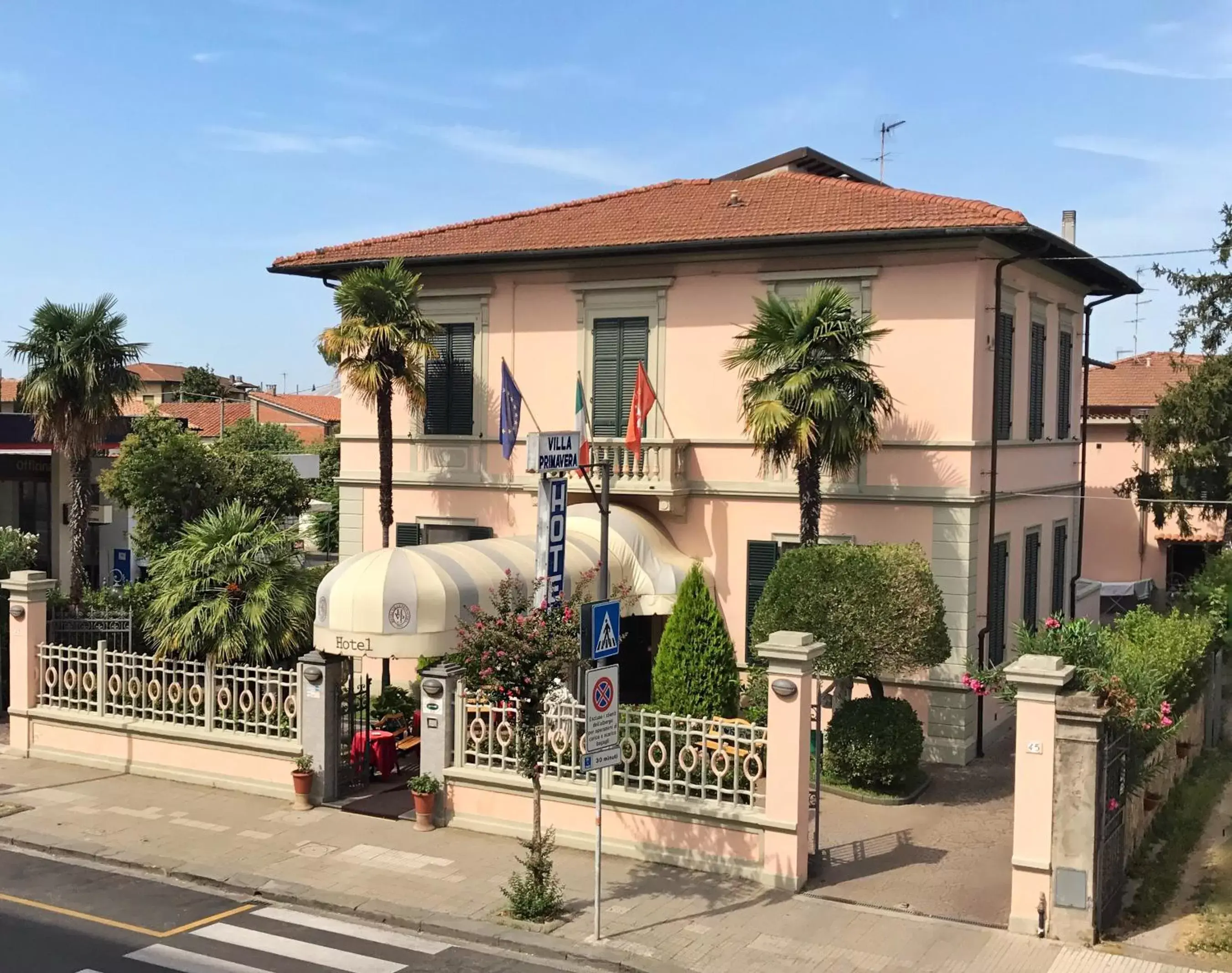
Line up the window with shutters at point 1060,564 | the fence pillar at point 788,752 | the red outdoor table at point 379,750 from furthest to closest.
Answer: the window with shutters at point 1060,564 < the red outdoor table at point 379,750 < the fence pillar at point 788,752

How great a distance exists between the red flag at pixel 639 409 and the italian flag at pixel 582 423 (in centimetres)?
72

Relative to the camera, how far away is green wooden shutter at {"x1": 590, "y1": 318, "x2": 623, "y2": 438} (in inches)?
831

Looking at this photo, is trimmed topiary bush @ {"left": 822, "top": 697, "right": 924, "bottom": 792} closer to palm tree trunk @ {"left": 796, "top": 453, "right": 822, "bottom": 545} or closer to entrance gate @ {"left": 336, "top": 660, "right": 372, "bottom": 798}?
palm tree trunk @ {"left": 796, "top": 453, "right": 822, "bottom": 545}

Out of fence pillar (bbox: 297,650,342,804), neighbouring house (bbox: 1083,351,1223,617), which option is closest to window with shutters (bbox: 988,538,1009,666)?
fence pillar (bbox: 297,650,342,804)

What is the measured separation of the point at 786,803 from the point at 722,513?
8606 mm

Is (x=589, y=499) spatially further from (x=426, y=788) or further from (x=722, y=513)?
(x=426, y=788)

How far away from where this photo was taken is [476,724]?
14281 millimetres

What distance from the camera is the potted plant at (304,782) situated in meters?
15.0

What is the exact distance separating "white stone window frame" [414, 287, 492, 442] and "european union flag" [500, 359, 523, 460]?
2.13m

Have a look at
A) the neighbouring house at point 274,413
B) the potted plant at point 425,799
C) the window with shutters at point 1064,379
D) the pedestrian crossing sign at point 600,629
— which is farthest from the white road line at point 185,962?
the neighbouring house at point 274,413

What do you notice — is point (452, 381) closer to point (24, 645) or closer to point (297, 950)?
point (24, 645)

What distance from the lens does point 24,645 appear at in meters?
17.6

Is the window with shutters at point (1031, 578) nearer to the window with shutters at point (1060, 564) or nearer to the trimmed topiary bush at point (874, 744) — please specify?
the window with shutters at point (1060, 564)

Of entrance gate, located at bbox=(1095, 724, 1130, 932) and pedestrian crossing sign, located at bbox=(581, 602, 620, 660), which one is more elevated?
pedestrian crossing sign, located at bbox=(581, 602, 620, 660)
